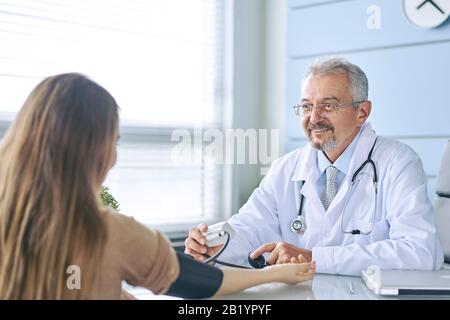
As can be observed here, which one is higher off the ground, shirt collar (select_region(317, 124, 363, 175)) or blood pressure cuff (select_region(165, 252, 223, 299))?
shirt collar (select_region(317, 124, 363, 175))

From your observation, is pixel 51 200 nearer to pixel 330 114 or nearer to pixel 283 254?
pixel 283 254

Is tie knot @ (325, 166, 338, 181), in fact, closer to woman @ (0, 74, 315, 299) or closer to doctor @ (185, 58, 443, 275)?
doctor @ (185, 58, 443, 275)

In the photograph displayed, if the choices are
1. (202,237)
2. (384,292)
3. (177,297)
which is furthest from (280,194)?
(177,297)

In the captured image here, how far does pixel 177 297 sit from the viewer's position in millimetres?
1121

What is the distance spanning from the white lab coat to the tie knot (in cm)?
4

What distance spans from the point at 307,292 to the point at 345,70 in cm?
95

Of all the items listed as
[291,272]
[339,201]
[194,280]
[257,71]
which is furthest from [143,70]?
[194,280]

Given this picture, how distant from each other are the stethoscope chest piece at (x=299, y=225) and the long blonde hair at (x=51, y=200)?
1076 mm

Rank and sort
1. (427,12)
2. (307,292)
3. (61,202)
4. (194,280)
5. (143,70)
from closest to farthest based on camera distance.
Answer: (61,202), (194,280), (307,292), (427,12), (143,70)

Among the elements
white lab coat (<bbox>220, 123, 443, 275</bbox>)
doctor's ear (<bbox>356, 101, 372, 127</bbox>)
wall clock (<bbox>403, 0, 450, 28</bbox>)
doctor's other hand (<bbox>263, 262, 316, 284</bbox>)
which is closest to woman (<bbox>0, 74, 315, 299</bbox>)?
doctor's other hand (<bbox>263, 262, 316, 284</bbox>)

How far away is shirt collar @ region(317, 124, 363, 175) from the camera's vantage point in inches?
77.2

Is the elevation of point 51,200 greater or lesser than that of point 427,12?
lesser

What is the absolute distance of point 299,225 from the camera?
190 centimetres

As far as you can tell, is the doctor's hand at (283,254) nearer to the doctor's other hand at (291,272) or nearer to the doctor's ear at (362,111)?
the doctor's other hand at (291,272)
